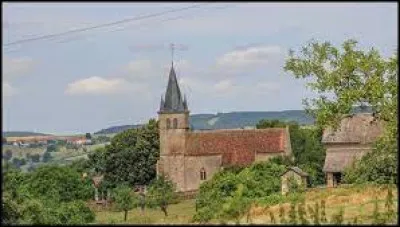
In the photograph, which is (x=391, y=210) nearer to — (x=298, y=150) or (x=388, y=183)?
(x=388, y=183)

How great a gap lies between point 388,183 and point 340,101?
14.4ft

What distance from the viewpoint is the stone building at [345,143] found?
64.6 m

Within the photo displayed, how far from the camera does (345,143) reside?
65625mm

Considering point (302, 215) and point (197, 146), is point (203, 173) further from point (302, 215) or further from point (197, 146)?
point (302, 215)

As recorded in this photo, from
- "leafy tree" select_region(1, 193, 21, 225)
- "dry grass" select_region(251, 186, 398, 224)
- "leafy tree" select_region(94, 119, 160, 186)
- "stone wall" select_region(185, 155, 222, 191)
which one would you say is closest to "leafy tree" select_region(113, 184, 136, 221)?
"leafy tree" select_region(94, 119, 160, 186)

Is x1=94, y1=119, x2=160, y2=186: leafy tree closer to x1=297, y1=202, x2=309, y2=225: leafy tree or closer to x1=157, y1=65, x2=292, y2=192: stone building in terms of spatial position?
x1=157, y1=65, x2=292, y2=192: stone building

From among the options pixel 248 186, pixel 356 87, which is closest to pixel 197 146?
pixel 248 186

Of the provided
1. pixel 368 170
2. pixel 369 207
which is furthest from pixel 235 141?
pixel 369 207

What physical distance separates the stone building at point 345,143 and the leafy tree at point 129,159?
27.0 metres

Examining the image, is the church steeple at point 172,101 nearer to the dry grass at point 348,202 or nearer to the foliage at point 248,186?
the foliage at point 248,186

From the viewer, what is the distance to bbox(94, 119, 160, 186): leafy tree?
287ft

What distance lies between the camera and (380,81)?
114 ft

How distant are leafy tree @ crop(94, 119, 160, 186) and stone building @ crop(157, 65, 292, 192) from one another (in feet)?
4.64

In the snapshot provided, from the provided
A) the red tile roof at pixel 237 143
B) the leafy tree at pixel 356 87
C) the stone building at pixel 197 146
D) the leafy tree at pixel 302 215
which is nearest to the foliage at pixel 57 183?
the stone building at pixel 197 146
